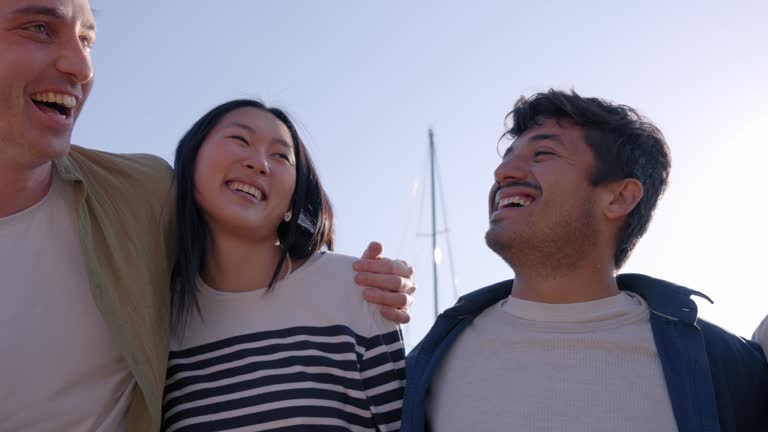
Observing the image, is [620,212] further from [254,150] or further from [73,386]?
[73,386]

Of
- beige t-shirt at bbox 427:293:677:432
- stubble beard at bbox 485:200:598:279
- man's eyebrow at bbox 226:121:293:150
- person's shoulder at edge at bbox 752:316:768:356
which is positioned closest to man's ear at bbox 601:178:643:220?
stubble beard at bbox 485:200:598:279

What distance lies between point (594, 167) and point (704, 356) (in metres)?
1.25

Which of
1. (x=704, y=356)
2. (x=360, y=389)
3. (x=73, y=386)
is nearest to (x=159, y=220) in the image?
(x=73, y=386)

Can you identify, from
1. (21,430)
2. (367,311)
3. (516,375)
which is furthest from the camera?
(367,311)

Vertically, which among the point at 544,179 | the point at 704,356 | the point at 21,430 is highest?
the point at 544,179

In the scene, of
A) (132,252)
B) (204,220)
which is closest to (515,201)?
(204,220)


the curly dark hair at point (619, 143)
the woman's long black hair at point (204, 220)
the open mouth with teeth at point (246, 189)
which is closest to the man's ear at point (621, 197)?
the curly dark hair at point (619, 143)

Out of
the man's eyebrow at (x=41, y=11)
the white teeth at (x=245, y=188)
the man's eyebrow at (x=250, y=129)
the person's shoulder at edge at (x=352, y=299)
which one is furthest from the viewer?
the man's eyebrow at (x=250, y=129)

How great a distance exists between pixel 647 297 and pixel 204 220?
7.03ft

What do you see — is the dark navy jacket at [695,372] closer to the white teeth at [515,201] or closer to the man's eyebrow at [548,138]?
the white teeth at [515,201]

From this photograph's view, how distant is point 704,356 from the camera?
10.6ft

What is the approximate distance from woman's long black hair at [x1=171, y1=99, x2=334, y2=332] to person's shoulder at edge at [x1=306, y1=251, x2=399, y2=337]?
238mm

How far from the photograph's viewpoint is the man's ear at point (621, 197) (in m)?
4.13

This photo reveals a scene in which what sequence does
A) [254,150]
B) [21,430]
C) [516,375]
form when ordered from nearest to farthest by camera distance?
[21,430], [516,375], [254,150]
